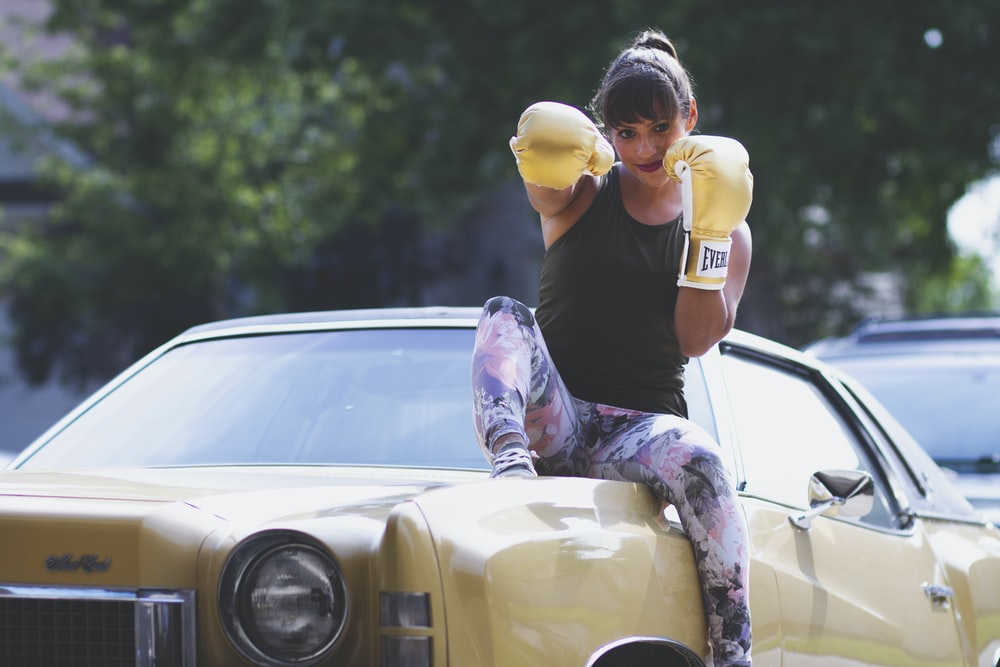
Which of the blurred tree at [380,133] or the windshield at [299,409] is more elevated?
the blurred tree at [380,133]

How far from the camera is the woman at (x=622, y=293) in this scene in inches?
123

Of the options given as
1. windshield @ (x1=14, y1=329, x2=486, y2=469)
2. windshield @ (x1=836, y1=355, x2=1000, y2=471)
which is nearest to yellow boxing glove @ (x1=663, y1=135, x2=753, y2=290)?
windshield @ (x1=14, y1=329, x2=486, y2=469)

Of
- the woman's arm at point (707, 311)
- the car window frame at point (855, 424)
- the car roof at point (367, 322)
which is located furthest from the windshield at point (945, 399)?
the woman's arm at point (707, 311)

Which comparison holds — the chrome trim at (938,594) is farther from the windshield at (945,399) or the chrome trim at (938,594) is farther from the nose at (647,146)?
the windshield at (945,399)

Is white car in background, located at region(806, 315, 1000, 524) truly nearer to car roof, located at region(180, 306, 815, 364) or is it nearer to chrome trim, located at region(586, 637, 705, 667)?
car roof, located at region(180, 306, 815, 364)

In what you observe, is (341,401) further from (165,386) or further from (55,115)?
(55,115)

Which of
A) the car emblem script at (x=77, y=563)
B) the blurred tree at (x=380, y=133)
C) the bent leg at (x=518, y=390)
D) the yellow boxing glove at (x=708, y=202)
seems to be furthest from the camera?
the blurred tree at (x=380, y=133)

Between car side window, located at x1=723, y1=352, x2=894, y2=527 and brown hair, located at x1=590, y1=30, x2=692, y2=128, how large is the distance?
729mm

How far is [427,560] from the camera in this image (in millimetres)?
2445

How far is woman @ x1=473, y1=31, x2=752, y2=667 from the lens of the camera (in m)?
3.13

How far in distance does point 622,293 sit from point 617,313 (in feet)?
0.15

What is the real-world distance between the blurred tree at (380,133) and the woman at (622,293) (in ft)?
32.3

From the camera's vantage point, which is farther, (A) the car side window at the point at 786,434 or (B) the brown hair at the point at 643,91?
(A) the car side window at the point at 786,434

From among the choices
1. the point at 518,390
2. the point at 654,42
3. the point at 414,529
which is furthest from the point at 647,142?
the point at 414,529
